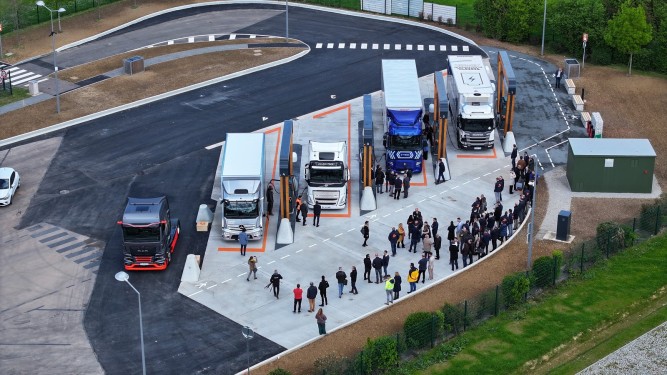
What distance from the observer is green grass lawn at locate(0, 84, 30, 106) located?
72.8 metres

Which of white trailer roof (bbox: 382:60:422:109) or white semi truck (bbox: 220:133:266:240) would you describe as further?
white trailer roof (bbox: 382:60:422:109)

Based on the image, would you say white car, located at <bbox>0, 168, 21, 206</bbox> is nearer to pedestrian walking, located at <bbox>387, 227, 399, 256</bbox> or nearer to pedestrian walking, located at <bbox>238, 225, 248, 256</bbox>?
pedestrian walking, located at <bbox>238, 225, 248, 256</bbox>

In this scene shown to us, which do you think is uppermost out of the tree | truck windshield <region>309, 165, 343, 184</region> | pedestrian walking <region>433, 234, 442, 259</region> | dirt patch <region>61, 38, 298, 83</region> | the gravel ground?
the tree

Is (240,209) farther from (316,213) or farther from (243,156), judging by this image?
(316,213)

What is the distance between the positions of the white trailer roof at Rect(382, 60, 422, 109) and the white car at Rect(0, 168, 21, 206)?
817 inches

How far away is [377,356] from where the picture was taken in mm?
43344

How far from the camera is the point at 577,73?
77.9 meters

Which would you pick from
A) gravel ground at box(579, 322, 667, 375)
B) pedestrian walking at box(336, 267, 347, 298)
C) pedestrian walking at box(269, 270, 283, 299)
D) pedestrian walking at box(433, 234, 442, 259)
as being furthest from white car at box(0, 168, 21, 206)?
gravel ground at box(579, 322, 667, 375)

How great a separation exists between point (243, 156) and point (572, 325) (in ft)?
61.8

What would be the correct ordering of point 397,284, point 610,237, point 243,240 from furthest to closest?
point 610,237 < point 243,240 < point 397,284

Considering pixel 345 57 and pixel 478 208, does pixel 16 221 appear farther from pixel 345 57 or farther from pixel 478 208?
pixel 345 57

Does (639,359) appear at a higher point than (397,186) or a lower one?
lower

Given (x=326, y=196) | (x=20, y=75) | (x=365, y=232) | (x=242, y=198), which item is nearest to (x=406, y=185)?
(x=326, y=196)

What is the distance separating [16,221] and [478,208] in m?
23.5
